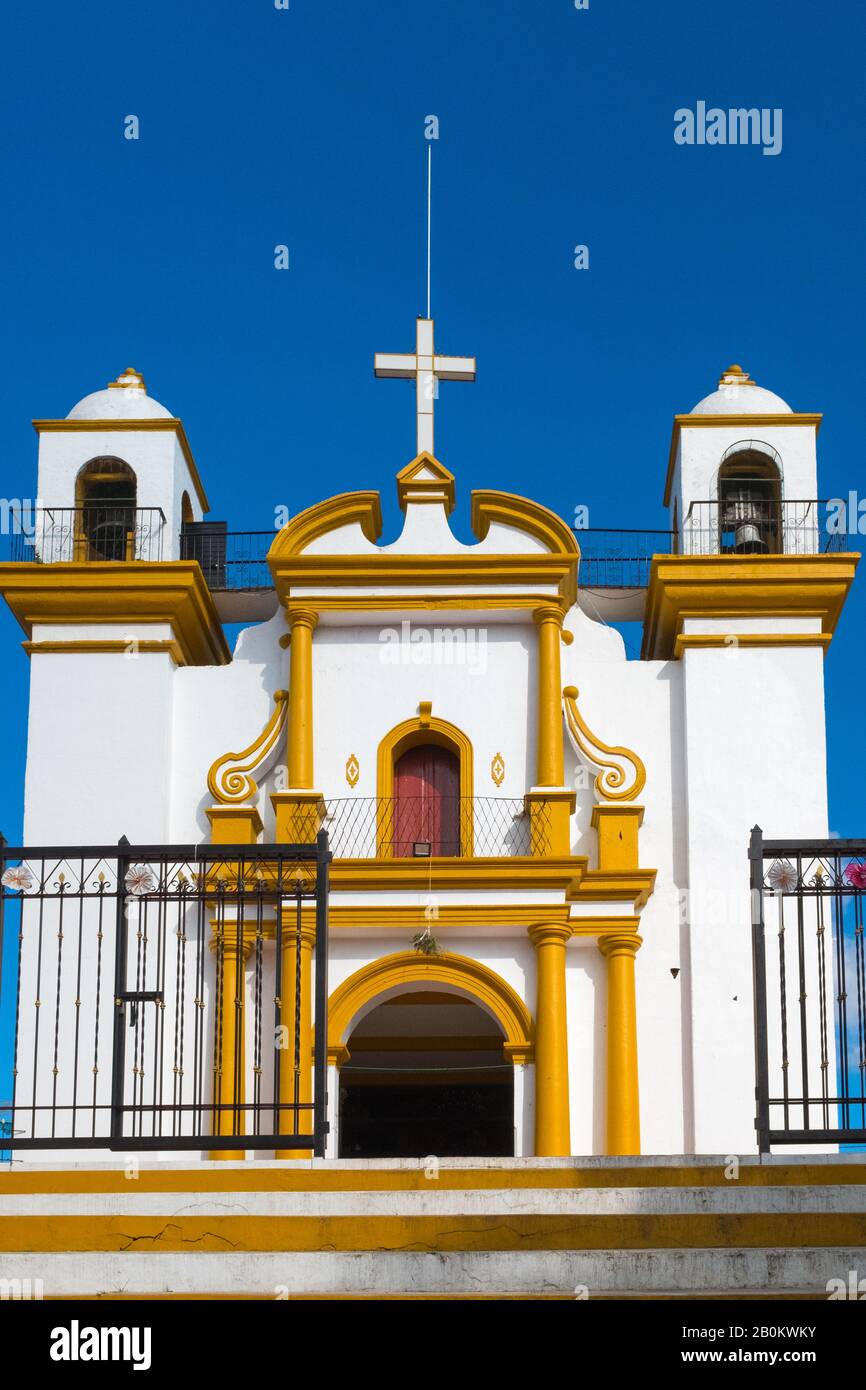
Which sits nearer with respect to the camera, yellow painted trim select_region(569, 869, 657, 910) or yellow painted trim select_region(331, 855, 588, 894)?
yellow painted trim select_region(331, 855, 588, 894)

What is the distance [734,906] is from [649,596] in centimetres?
351

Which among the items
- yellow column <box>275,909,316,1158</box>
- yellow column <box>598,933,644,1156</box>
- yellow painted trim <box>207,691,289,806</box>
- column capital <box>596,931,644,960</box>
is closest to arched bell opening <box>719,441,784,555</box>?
column capital <box>596,931,644,960</box>

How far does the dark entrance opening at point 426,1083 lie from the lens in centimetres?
2375

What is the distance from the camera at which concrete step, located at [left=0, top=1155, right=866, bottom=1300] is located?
10.6 m

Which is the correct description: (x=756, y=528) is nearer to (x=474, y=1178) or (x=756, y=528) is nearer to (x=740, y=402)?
(x=740, y=402)

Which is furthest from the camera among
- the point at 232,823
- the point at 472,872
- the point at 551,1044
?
the point at 232,823

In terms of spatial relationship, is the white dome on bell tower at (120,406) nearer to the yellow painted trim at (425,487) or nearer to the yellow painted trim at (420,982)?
the yellow painted trim at (425,487)

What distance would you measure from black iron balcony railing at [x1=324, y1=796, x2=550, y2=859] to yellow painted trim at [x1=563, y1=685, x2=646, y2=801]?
2.53 feet

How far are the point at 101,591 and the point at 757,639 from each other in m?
6.35

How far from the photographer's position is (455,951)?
21.7 metres

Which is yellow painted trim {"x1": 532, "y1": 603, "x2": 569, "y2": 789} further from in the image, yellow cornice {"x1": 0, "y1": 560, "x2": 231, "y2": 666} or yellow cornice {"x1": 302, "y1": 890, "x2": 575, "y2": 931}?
yellow cornice {"x1": 0, "y1": 560, "x2": 231, "y2": 666}

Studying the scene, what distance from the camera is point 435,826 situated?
22594mm

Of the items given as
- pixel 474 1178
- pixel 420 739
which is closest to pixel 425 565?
pixel 420 739
